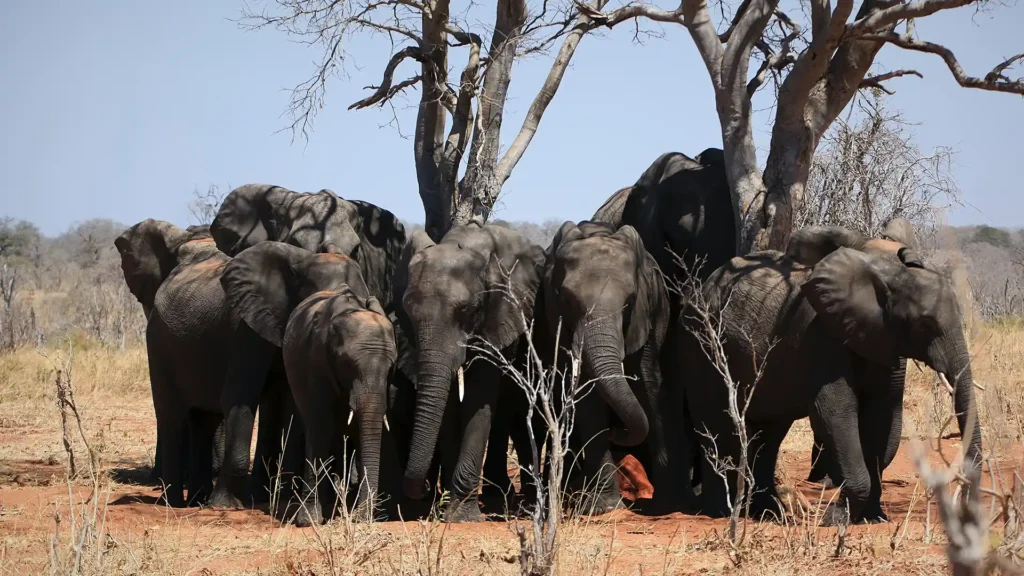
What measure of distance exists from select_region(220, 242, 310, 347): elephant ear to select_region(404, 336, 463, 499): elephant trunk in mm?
1494

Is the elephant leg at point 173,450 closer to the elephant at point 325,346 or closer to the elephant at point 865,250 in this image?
the elephant at point 325,346


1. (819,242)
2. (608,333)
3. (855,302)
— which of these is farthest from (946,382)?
(608,333)

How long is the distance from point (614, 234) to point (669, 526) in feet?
7.80

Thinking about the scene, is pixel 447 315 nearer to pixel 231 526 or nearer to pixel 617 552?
pixel 231 526

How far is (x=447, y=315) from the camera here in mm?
9297

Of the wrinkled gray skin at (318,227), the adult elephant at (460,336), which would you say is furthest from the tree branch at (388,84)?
the adult elephant at (460,336)

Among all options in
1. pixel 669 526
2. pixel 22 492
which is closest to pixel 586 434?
pixel 669 526

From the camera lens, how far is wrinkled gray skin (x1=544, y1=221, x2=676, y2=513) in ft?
29.9

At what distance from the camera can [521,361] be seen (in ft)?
33.5

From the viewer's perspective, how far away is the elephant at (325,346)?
8695mm

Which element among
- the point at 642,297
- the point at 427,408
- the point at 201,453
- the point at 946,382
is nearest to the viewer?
the point at 946,382

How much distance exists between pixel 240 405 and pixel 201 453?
5.36 ft

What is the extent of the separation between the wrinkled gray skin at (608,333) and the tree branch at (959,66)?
2601mm

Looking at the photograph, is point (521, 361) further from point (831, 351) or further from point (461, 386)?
point (831, 351)
